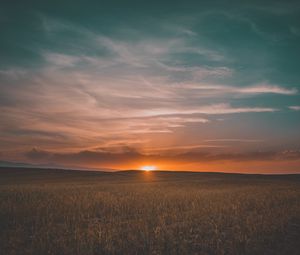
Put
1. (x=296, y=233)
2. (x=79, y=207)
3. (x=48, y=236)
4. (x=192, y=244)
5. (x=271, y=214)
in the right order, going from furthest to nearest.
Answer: (x=79, y=207) < (x=271, y=214) < (x=296, y=233) < (x=48, y=236) < (x=192, y=244)

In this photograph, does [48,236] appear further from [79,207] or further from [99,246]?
[79,207]

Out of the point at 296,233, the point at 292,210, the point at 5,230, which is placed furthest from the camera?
the point at 292,210

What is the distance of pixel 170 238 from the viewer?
364 inches

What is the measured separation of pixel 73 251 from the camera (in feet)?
26.9

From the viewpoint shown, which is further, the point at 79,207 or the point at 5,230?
the point at 79,207

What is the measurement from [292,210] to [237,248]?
7814mm

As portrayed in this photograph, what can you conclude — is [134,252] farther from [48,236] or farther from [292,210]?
[292,210]

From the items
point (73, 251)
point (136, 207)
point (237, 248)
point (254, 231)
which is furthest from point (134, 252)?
point (136, 207)

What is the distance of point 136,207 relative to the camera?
53.1 feet

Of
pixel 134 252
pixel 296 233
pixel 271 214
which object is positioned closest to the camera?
pixel 134 252

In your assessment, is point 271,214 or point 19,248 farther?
point 271,214

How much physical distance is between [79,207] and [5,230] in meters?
5.53

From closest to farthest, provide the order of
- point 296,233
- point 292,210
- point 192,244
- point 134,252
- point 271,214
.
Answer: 1. point 134,252
2. point 192,244
3. point 296,233
4. point 271,214
5. point 292,210

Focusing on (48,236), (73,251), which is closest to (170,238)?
(73,251)
